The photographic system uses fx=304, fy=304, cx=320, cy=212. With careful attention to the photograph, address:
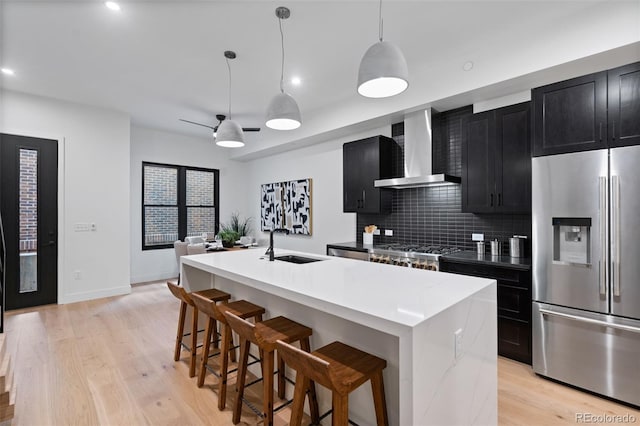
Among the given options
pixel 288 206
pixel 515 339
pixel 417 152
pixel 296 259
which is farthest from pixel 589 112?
pixel 288 206

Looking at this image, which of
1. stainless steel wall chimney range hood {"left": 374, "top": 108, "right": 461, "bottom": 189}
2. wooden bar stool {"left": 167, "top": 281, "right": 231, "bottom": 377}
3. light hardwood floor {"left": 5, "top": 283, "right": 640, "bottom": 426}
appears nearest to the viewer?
light hardwood floor {"left": 5, "top": 283, "right": 640, "bottom": 426}

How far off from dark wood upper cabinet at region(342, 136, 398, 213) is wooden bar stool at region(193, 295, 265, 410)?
238cm

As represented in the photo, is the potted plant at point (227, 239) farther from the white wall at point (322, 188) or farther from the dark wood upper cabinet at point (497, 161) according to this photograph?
the dark wood upper cabinet at point (497, 161)

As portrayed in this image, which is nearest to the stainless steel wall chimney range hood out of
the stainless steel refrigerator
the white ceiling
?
the white ceiling

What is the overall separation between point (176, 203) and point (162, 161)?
89 cm

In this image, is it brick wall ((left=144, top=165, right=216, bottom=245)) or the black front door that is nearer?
the black front door

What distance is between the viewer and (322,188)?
17.6ft

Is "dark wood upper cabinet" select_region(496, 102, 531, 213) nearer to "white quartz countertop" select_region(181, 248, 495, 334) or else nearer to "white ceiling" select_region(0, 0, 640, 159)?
"white ceiling" select_region(0, 0, 640, 159)

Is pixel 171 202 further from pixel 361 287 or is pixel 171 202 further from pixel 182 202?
pixel 361 287

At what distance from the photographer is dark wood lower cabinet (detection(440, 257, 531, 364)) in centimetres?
266

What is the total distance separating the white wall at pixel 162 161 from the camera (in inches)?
229

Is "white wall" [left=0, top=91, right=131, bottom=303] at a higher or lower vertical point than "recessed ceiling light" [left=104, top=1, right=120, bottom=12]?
lower

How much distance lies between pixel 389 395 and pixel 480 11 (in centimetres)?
295

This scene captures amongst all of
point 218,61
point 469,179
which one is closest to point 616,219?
point 469,179
